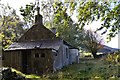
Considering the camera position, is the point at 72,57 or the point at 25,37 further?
the point at 72,57

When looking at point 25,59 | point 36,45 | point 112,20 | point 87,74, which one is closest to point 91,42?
point 36,45

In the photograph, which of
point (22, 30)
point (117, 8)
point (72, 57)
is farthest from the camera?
point (22, 30)

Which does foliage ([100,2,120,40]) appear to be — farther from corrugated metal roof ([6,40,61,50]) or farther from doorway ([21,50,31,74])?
doorway ([21,50,31,74])

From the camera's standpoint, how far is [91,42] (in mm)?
58438

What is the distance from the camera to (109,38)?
6820 mm

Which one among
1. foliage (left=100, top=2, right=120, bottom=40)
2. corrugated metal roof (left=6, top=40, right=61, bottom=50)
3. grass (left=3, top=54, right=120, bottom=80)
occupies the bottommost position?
grass (left=3, top=54, right=120, bottom=80)

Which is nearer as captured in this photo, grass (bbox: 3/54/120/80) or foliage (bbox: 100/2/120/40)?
foliage (bbox: 100/2/120/40)

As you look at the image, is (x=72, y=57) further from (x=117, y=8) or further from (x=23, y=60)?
(x=117, y=8)

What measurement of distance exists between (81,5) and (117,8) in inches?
43.3

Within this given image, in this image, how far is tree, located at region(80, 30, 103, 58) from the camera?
2276 inches

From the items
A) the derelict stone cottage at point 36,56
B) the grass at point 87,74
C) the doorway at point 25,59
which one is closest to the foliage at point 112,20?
the grass at point 87,74

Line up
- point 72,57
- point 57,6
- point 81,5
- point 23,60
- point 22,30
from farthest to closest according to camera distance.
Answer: point 22,30
point 72,57
point 23,60
point 57,6
point 81,5

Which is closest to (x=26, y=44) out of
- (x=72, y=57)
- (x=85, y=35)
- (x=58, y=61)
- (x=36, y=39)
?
(x=36, y=39)

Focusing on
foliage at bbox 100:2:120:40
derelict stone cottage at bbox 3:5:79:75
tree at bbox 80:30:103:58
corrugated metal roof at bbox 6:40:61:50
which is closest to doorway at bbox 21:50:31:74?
derelict stone cottage at bbox 3:5:79:75
